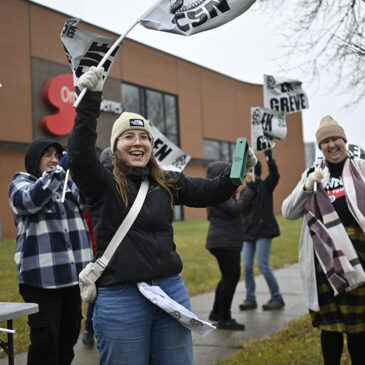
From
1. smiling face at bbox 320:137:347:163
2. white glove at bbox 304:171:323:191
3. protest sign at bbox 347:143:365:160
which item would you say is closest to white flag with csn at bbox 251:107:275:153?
protest sign at bbox 347:143:365:160

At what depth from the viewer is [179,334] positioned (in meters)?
2.55

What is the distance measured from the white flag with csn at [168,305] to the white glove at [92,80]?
3.36ft

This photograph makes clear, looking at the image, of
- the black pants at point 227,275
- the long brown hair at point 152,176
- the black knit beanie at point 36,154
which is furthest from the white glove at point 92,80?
the black pants at point 227,275

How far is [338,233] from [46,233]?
2.19m

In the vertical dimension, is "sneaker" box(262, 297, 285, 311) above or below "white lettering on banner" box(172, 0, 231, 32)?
below

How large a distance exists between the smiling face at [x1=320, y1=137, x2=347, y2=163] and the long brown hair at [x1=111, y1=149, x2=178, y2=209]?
5.32 ft

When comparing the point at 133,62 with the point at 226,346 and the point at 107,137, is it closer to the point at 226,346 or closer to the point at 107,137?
the point at 107,137

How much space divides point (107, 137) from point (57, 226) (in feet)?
7.43

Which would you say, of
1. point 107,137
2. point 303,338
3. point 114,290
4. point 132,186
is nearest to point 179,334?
point 114,290

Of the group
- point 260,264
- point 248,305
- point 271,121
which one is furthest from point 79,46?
point 248,305

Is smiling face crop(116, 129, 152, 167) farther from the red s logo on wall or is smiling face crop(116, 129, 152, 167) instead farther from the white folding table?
the red s logo on wall

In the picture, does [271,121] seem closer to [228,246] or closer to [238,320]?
[228,246]

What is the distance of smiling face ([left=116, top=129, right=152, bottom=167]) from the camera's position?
2.67 meters

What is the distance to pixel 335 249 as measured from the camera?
3.57 meters
